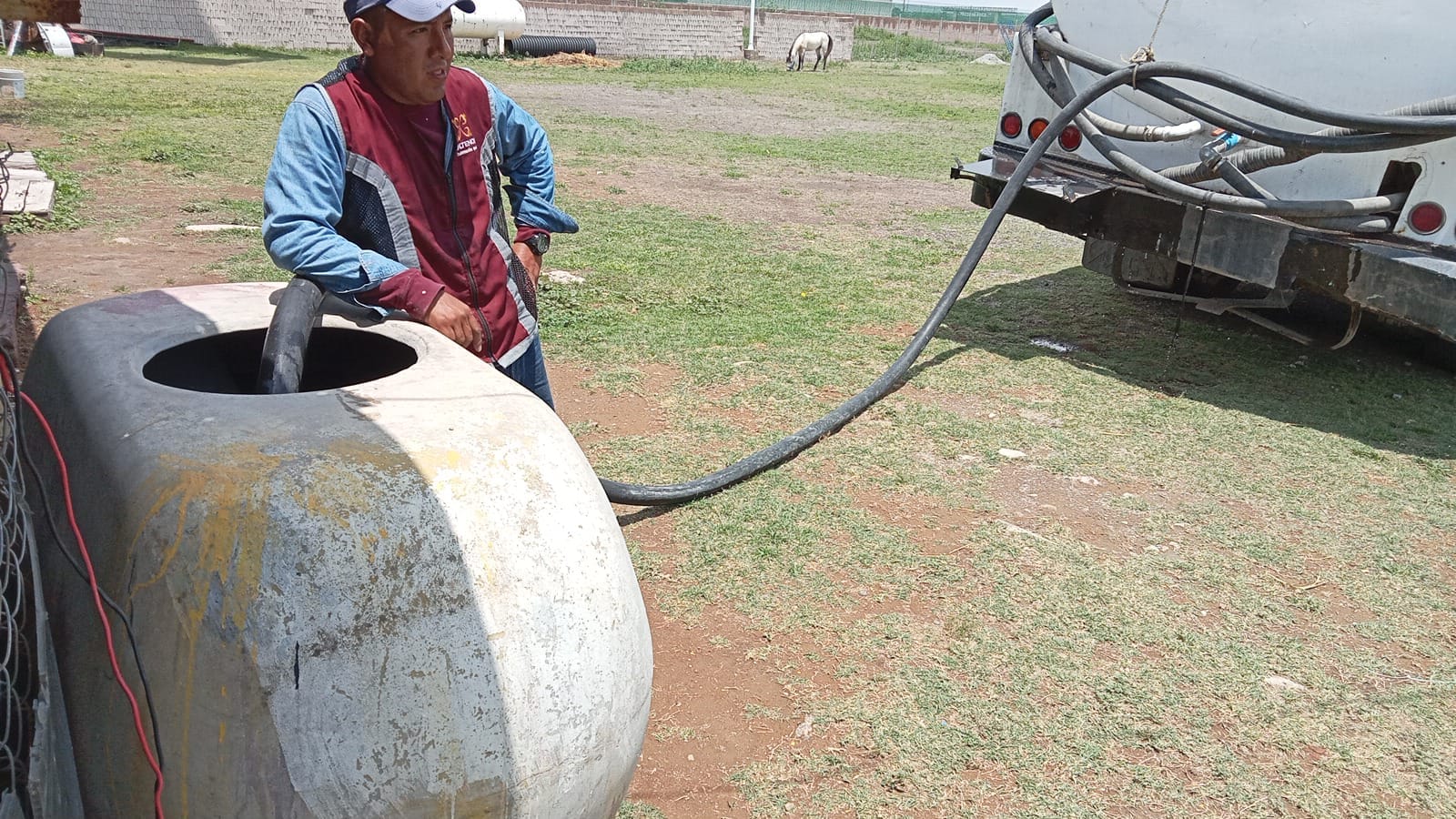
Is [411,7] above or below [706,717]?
above

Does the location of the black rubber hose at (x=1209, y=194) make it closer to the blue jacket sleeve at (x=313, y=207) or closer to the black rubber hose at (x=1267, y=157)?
the black rubber hose at (x=1267, y=157)

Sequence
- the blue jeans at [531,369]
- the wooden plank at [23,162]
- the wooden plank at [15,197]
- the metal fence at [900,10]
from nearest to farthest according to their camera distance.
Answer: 1. the blue jeans at [531,369]
2. the wooden plank at [15,197]
3. the wooden plank at [23,162]
4. the metal fence at [900,10]

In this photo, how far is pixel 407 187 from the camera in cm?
264

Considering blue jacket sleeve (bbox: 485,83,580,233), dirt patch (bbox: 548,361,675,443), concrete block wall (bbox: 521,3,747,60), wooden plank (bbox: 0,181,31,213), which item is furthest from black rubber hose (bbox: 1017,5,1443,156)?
concrete block wall (bbox: 521,3,747,60)

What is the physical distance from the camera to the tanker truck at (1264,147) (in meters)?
4.62

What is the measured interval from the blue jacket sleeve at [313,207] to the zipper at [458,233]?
10.1 inches

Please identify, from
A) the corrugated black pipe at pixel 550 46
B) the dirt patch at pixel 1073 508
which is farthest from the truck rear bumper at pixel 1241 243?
the corrugated black pipe at pixel 550 46

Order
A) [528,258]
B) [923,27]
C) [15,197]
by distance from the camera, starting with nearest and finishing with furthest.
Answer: [528,258], [15,197], [923,27]

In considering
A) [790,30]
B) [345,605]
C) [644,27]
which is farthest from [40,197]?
[790,30]


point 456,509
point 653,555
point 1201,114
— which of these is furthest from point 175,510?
point 1201,114

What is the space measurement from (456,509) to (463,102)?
1353 mm

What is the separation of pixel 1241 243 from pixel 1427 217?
0.71 metres

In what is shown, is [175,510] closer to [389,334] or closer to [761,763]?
[389,334]

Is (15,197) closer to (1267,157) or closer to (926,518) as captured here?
(926,518)
